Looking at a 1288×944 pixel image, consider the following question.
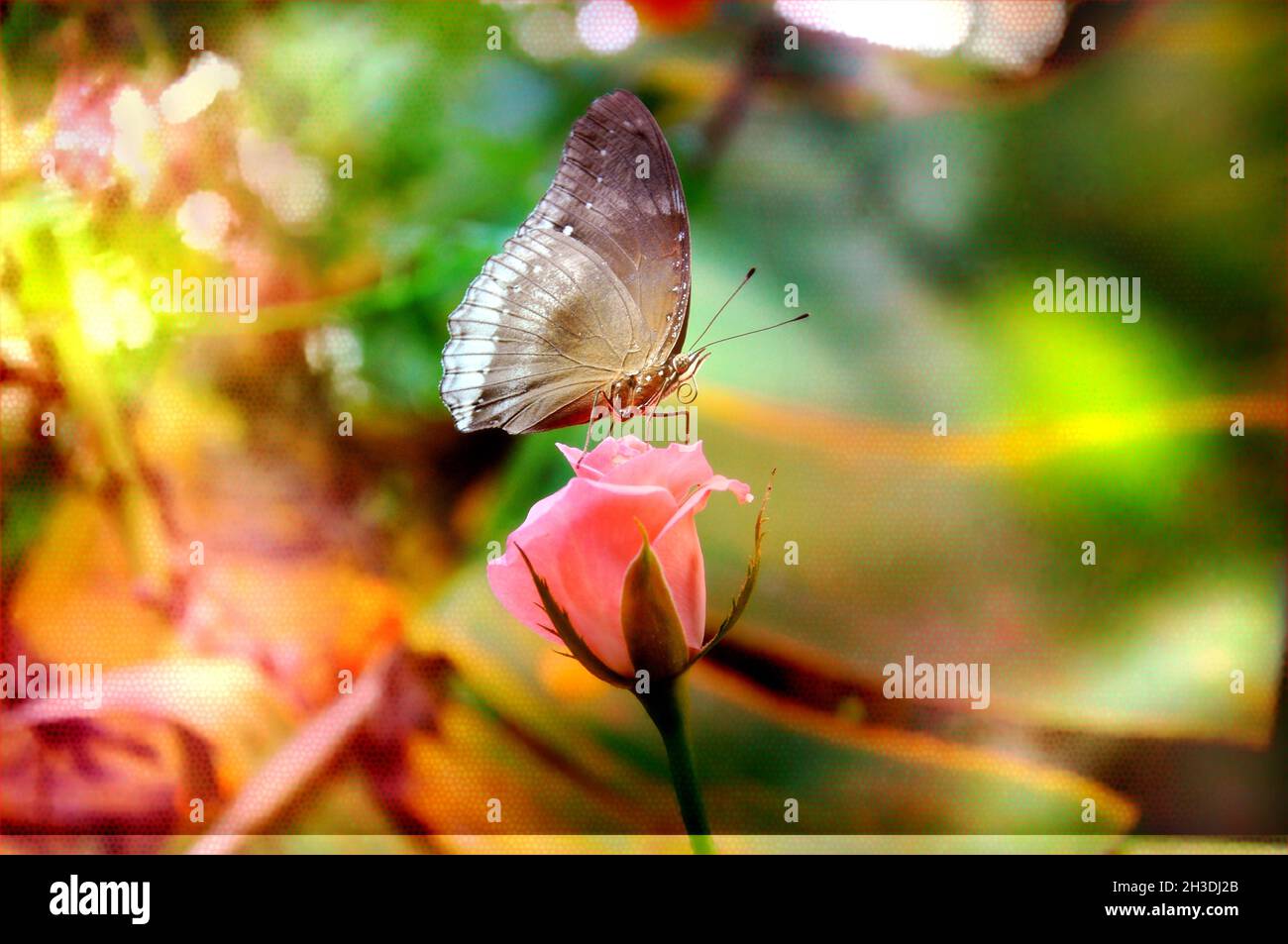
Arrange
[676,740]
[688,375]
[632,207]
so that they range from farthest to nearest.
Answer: [688,375] < [632,207] < [676,740]

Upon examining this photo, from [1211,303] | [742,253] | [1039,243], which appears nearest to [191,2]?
[742,253]

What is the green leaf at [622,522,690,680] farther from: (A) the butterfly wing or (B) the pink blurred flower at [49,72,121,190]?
(B) the pink blurred flower at [49,72,121,190]

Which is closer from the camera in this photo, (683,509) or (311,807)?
(683,509)

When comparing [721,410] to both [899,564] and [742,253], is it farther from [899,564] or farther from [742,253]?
[899,564]

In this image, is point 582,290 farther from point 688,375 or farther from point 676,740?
point 676,740

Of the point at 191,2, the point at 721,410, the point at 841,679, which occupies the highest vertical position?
the point at 191,2

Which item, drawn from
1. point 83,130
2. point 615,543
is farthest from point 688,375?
point 83,130

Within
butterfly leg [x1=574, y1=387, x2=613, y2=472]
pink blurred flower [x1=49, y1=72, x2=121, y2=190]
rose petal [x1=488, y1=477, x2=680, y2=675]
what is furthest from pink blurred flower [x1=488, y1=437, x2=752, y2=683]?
pink blurred flower [x1=49, y1=72, x2=121, y2=190]

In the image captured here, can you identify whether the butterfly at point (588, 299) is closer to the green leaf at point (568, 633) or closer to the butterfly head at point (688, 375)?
→ the butterfly head at point (688, 375)
